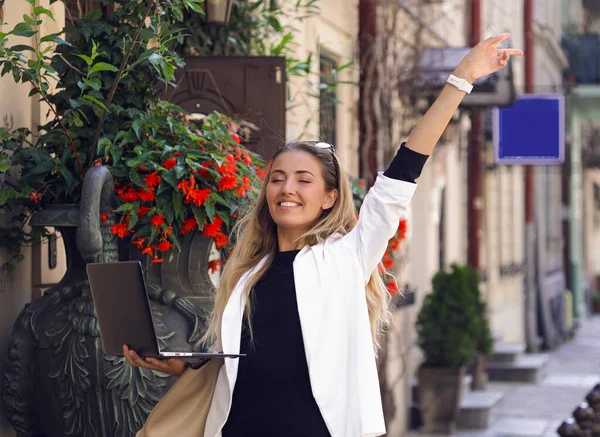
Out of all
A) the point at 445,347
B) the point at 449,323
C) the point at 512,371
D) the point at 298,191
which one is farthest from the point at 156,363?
the point at 512,371

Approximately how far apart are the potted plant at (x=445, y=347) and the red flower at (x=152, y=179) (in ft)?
23.4

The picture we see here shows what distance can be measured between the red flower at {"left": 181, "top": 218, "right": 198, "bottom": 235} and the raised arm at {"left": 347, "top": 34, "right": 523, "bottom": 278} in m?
1.29

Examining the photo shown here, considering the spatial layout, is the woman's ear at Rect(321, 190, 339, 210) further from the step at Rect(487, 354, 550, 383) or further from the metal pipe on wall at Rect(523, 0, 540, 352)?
Result: the metal pipe on wall at Rect(523, 0, 540, 352)

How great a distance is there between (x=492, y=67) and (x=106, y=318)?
1.28 metres

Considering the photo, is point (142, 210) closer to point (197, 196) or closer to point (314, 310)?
point (197, 196)

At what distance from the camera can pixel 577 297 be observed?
26.7 meters

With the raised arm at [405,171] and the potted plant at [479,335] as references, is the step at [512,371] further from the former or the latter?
the raised arm at [405,171]

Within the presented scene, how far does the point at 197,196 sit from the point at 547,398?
10.1 metres

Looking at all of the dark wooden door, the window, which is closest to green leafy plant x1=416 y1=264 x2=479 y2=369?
the window

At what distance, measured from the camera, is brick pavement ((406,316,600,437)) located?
445 inches

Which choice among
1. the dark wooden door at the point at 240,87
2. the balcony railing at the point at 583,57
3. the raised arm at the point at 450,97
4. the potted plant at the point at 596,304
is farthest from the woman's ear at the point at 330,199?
the potted plant at the point at 596,304

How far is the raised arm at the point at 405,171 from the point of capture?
10.2 ft

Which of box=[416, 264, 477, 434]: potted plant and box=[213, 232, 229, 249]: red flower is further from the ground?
box=[213, 232, 229, 249]: red flower

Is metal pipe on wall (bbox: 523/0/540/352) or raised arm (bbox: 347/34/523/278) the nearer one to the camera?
raised arm (bbox: 347/34/523/278)
